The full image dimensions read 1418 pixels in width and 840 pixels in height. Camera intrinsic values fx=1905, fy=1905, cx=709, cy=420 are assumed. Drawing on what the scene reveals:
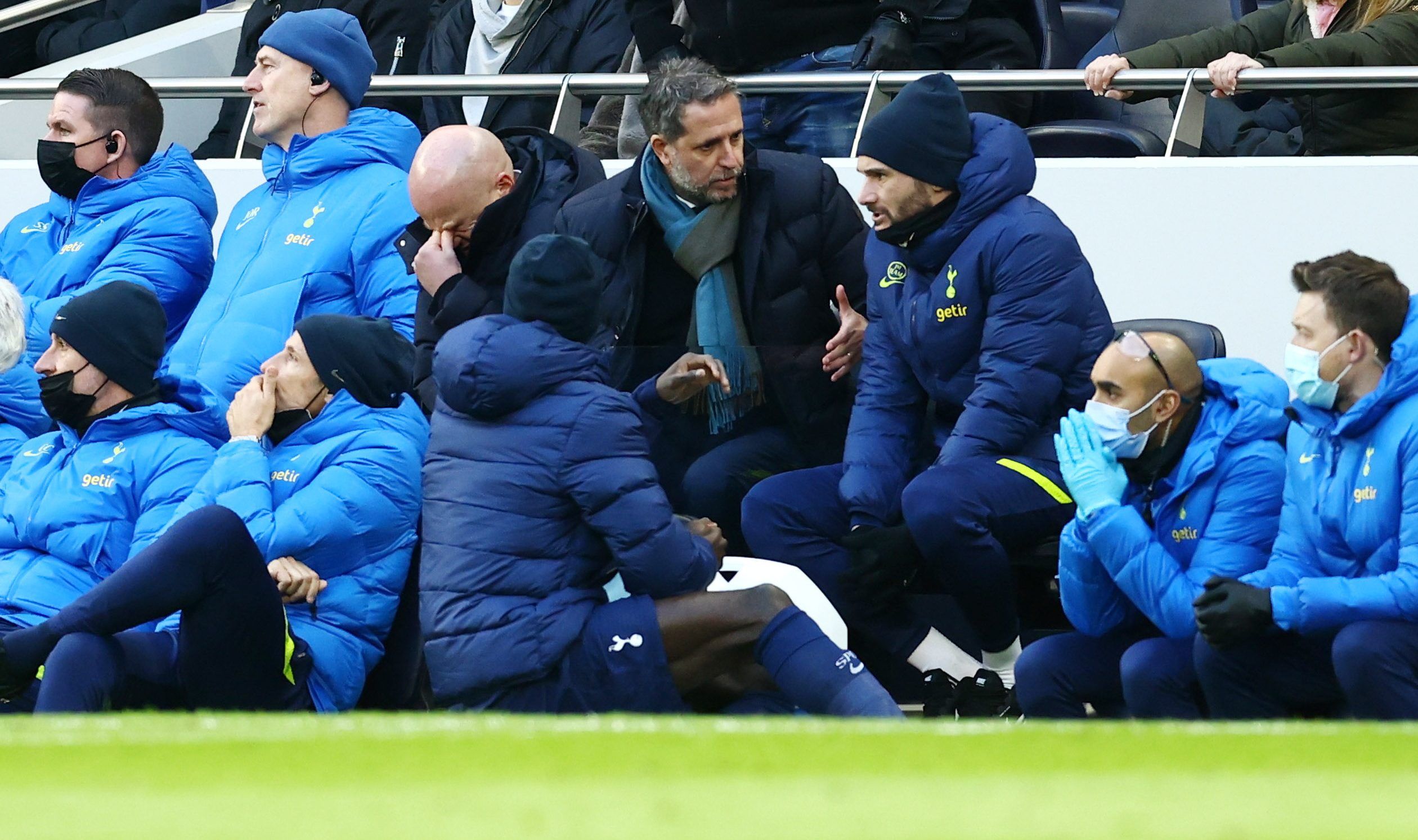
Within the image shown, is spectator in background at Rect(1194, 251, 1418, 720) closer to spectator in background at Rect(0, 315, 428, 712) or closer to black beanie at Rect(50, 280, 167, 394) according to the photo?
spectator in background at Rect(0, 315, 428, 712)

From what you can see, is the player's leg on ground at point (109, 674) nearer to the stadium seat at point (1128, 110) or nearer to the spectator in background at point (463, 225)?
the spectator in background at point (463, 225)

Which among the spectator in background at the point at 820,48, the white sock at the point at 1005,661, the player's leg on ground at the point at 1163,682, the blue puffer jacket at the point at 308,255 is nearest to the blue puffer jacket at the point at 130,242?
the blue puffer jacket at the point at 308,255

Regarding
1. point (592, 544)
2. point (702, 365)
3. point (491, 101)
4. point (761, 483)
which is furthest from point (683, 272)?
point (491, 101)

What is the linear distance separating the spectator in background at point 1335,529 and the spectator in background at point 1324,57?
1895mm

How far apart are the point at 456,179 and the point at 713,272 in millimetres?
715

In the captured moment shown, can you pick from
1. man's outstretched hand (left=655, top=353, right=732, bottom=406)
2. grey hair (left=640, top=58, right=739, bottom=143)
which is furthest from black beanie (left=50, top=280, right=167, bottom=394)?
grey hair (left=640, top=58, right=739, bottom=143)

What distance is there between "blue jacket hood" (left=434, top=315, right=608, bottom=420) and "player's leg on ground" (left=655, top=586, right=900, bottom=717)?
1.72 ft

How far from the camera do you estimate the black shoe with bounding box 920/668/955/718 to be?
14.2 feet

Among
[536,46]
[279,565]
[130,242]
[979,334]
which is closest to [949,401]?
[979,334]

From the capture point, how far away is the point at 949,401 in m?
4.69

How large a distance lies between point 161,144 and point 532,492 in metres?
4.18

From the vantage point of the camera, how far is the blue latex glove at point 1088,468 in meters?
4.04

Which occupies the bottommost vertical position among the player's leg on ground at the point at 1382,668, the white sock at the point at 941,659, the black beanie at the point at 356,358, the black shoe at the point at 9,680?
the white sock at the point at 941,659

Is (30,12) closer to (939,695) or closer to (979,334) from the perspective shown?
(979,334)
